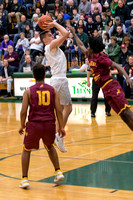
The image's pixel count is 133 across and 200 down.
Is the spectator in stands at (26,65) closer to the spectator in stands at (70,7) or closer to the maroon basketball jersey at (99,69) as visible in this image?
the spectator in stands at (70,7)

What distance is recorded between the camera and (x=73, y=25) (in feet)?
74.1

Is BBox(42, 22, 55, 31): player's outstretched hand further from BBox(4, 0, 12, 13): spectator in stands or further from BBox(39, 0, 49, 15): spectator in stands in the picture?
BBox(4, 0, 12, 13): spectator in stands

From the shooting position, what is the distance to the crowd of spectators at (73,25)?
20.2 m

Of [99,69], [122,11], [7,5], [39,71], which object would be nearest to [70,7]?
[122,11]

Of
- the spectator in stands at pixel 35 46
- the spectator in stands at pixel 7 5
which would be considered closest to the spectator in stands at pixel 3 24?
the spectator in stands at pixel 7 5

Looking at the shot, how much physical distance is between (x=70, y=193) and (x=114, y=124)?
6482mm

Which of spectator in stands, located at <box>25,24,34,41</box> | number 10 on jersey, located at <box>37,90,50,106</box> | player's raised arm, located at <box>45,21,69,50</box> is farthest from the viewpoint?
spectator in stands, located at <box>25,24,34,41</box>

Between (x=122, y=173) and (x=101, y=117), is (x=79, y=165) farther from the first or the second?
(x=101, y=117)

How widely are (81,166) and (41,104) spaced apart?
179 centimetres

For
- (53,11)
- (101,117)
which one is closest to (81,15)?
(53,11)

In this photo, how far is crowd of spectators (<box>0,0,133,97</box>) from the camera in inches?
795

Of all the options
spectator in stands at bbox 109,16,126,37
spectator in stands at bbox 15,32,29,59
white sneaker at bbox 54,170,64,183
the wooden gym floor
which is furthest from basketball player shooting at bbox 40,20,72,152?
spectator in stands at bbox 15,32,29,59

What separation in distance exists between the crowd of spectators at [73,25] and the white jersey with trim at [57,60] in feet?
32.5

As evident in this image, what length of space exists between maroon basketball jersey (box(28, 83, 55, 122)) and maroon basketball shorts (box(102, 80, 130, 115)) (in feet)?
6.78
